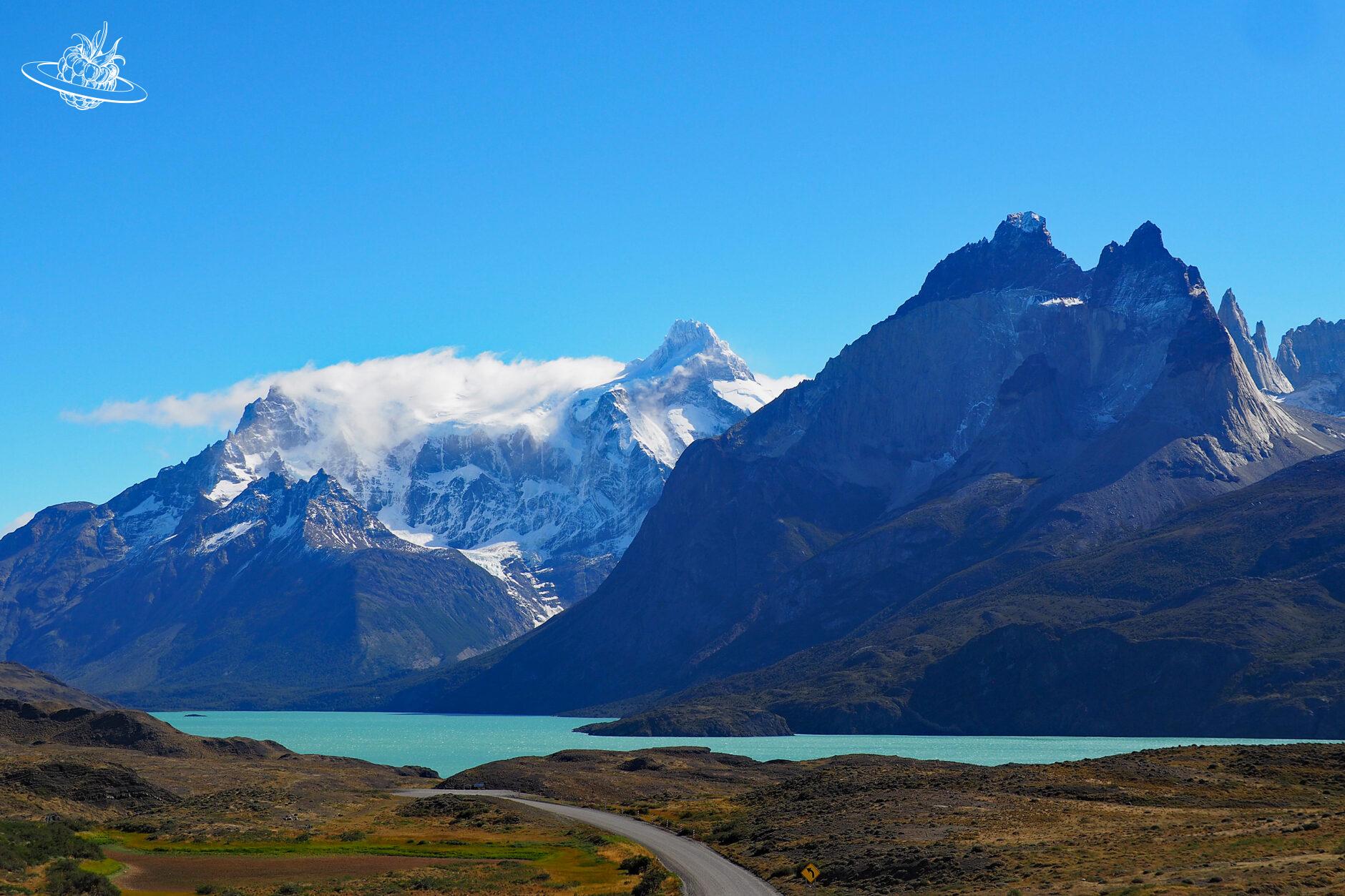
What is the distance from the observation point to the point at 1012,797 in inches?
4621

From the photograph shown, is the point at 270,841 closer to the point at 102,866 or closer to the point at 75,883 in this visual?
the point at 102,866

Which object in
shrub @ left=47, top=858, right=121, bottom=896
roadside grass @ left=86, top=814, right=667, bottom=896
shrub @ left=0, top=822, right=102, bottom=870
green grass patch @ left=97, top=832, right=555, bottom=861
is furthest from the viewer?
green grass patch @ left=97, top=832, right=555, bottom=861

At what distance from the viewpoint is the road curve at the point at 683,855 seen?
282 feet

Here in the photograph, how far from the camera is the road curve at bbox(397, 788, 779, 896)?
3383 inches

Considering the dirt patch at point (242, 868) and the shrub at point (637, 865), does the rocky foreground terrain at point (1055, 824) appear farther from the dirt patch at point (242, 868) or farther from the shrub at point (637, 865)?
the dirt patch at point (242, 868)

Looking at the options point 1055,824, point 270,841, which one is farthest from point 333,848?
point 1055,824

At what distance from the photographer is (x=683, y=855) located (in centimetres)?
10444

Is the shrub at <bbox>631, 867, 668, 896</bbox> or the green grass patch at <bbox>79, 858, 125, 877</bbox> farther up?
the green grass patch at <bbox>79, 858, 125, 877</bbox>

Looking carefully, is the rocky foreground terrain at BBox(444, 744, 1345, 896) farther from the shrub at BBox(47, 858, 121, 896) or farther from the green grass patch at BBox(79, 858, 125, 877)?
the green grass patch at BBox(79, 858, 125, 877)

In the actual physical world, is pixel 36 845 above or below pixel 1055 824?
above

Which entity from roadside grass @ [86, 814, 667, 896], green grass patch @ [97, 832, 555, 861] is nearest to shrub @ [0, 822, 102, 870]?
roadside grass @ [86, 814, 667, 896]

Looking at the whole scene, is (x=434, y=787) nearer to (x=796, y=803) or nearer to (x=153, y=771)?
(x=153, y=771)

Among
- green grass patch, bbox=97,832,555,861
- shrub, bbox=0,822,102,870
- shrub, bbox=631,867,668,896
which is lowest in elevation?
shrub, bbox=631,867,668,896

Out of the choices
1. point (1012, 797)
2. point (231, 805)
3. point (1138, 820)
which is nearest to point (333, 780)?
point (231, 805)
